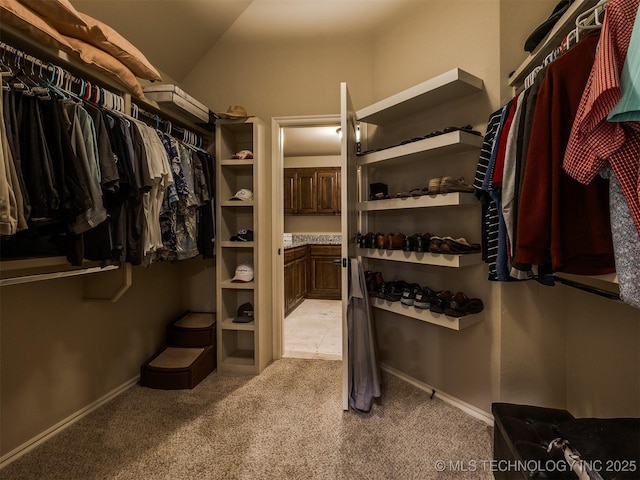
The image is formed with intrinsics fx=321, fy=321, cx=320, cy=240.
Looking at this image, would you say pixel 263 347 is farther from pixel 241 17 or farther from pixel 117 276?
pixel 241 17

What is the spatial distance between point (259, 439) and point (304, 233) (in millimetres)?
3919

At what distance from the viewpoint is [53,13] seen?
50.1 inches

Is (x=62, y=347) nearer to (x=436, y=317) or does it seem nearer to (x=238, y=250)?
(x=238, y=250)

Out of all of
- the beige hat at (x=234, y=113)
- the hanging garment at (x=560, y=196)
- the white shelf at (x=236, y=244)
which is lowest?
the white shelf at (x=236, y=244)

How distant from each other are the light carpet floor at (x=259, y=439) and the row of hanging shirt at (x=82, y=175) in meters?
0.93

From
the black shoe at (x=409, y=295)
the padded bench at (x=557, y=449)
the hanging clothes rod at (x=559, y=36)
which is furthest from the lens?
the black shoe at (x=409, y=295)

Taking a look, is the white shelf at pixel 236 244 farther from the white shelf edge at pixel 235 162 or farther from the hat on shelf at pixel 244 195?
the white shelf edge at pixel 235 162

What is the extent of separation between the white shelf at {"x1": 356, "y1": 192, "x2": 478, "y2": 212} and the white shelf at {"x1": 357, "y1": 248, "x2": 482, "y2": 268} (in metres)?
0.27

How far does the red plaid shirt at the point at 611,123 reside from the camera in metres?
0.72

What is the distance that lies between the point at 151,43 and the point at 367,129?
1635mm

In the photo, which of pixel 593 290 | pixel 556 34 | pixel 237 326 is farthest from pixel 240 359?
pixel 556 34

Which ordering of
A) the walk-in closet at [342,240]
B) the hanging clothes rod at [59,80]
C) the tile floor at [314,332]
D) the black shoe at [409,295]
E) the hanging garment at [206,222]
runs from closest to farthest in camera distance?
1. the walk-in closet at [342,240]
2. the hanging clothes rod at [59,80]
3. the black shoe at [409,295]
4. the hanging garment at [206,222]
5. the tile floor at [314,332]

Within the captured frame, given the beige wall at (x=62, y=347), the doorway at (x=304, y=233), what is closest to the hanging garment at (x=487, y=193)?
the doorway at (x=304, y=233)

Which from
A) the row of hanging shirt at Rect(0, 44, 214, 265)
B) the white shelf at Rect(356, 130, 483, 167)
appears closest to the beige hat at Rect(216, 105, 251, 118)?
the row of hanging shirt at Rect(0, 44, 214, 265)
